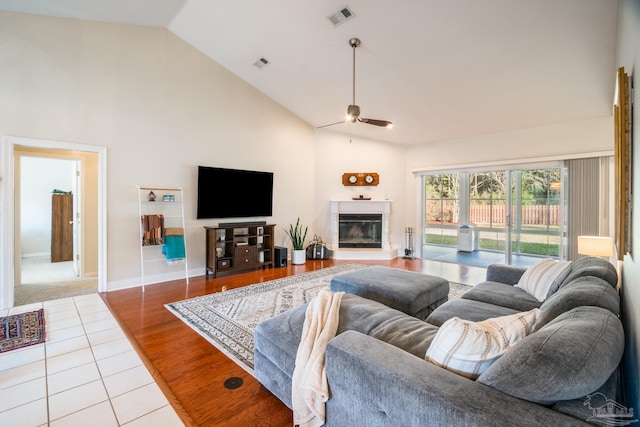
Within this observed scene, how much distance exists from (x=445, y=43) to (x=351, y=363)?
12.3 feet

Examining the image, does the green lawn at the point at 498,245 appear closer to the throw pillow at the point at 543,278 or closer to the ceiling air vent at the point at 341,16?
the throw pillow at the point at 543,278

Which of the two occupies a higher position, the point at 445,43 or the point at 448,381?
the point at 445,43

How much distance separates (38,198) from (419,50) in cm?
842

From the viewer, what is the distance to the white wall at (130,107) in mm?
3689

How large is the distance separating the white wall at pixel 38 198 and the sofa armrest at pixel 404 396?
7.75m

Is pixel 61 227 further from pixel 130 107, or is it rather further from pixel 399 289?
pixel 399 289

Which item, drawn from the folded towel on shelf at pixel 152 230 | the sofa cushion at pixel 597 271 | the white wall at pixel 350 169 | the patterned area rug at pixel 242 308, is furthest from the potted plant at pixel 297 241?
the sofa cushion at pixel 597 271

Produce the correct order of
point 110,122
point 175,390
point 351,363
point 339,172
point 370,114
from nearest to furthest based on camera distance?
point 351,363 < point 175,390 < point 110,122 < point 370,114 < point 339,172

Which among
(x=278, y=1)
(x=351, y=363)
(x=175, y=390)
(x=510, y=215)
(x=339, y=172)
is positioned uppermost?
(x=278, y=1)

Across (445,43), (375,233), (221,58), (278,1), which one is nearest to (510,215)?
(375,233)

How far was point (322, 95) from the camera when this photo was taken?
5.37 meters

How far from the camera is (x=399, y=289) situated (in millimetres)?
2904

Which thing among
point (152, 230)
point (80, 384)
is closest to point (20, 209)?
point (152, 230)

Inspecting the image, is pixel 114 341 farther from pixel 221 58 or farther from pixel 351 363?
pixel 221 58
